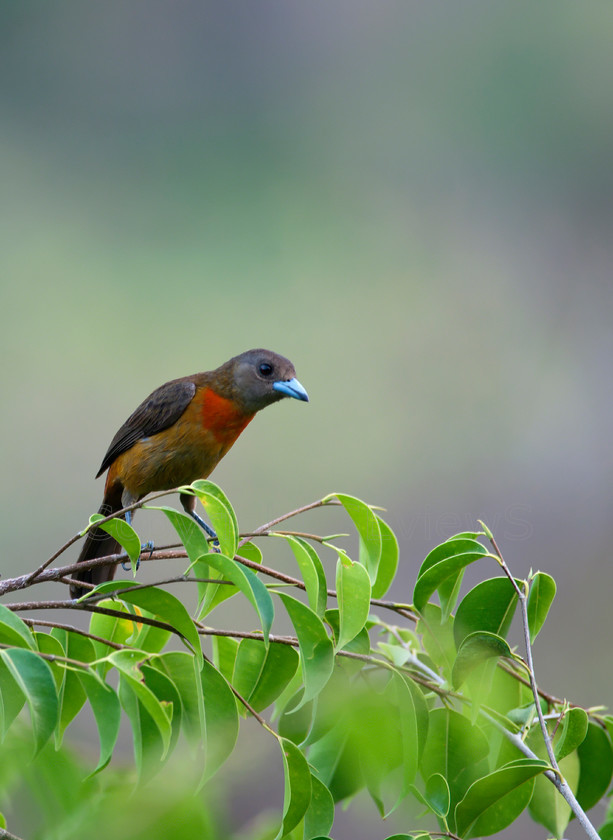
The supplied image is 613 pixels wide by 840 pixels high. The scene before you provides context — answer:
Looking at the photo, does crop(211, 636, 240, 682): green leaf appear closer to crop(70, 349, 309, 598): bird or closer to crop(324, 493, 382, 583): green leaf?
crop(324, 493, 382, 583): green leaf

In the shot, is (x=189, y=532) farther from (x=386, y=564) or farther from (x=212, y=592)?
(x=386, y=564)

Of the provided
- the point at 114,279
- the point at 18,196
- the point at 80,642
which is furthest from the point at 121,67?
the point at 80,642

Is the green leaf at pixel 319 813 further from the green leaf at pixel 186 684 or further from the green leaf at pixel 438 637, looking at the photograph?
the green leaf at pixel 438 637

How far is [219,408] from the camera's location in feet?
9.43

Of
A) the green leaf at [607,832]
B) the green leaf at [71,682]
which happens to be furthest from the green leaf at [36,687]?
the green leaf at [607,832]

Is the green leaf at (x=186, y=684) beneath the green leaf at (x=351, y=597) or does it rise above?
beneath

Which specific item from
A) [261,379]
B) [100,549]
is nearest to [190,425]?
[261,379]

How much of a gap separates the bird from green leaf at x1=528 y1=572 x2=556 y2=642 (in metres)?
1.51

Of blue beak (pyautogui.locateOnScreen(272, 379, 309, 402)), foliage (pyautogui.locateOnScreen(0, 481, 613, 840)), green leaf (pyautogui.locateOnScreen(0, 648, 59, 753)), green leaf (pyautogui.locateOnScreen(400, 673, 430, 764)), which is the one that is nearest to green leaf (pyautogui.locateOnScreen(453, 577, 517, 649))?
foliage (pyautogui.locateOnScreen(0, 481, 613, 840))

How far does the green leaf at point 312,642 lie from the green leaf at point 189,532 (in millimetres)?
130

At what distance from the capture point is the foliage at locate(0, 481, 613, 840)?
1.03 meters

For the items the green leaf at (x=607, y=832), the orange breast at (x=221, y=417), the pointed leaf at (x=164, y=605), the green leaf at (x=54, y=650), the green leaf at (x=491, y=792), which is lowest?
the green leaf at (x=607, y=832)

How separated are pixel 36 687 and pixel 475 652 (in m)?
0.66

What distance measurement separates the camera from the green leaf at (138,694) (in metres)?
0.98
